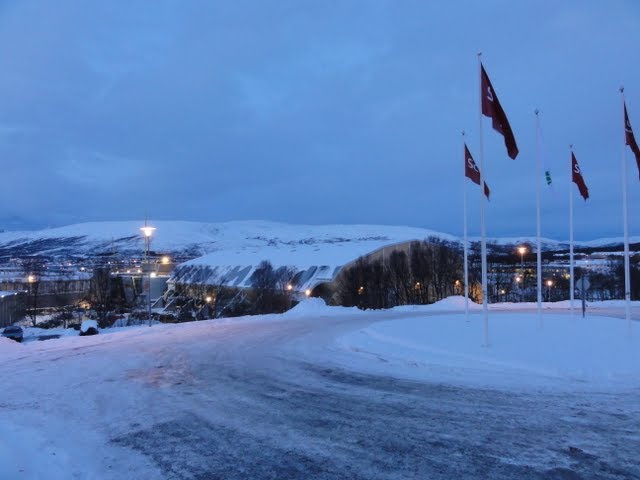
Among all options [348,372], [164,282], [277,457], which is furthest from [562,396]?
[164,282]

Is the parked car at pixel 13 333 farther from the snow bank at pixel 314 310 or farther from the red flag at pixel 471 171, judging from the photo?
the red flag at pixel 471 171

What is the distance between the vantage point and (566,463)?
19.0 feet

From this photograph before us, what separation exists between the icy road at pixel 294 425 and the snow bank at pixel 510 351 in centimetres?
113

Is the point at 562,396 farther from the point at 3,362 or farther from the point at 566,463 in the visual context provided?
the point at 3,362

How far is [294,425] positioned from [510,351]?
8.11 m

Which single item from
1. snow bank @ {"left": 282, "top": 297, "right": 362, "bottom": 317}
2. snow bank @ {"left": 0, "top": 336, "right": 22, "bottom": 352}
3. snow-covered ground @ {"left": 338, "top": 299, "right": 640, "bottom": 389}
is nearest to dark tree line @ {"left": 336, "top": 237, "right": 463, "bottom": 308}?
snow bank @ {"left": 282, "top": 297, "right": 362, "bottom": 317}

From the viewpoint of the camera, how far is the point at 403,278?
56844mm

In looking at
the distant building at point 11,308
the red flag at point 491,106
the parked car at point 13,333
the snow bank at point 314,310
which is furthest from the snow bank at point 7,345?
the distant building at point 11,308

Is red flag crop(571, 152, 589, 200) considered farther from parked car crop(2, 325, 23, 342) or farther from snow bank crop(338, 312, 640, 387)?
parked car crop(2, 325, 23, 342)

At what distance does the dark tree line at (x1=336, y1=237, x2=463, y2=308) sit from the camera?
5288 centimetres

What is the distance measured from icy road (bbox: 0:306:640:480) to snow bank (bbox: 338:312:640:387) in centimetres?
113

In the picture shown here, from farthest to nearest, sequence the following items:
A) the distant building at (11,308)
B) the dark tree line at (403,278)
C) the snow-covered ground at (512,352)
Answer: the distant building at (11,308) → the dark tree line at (403,278) → the snow-covered ground at (512,352)

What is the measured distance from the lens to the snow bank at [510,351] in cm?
1091

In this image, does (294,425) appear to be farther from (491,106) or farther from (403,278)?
(403,278)
